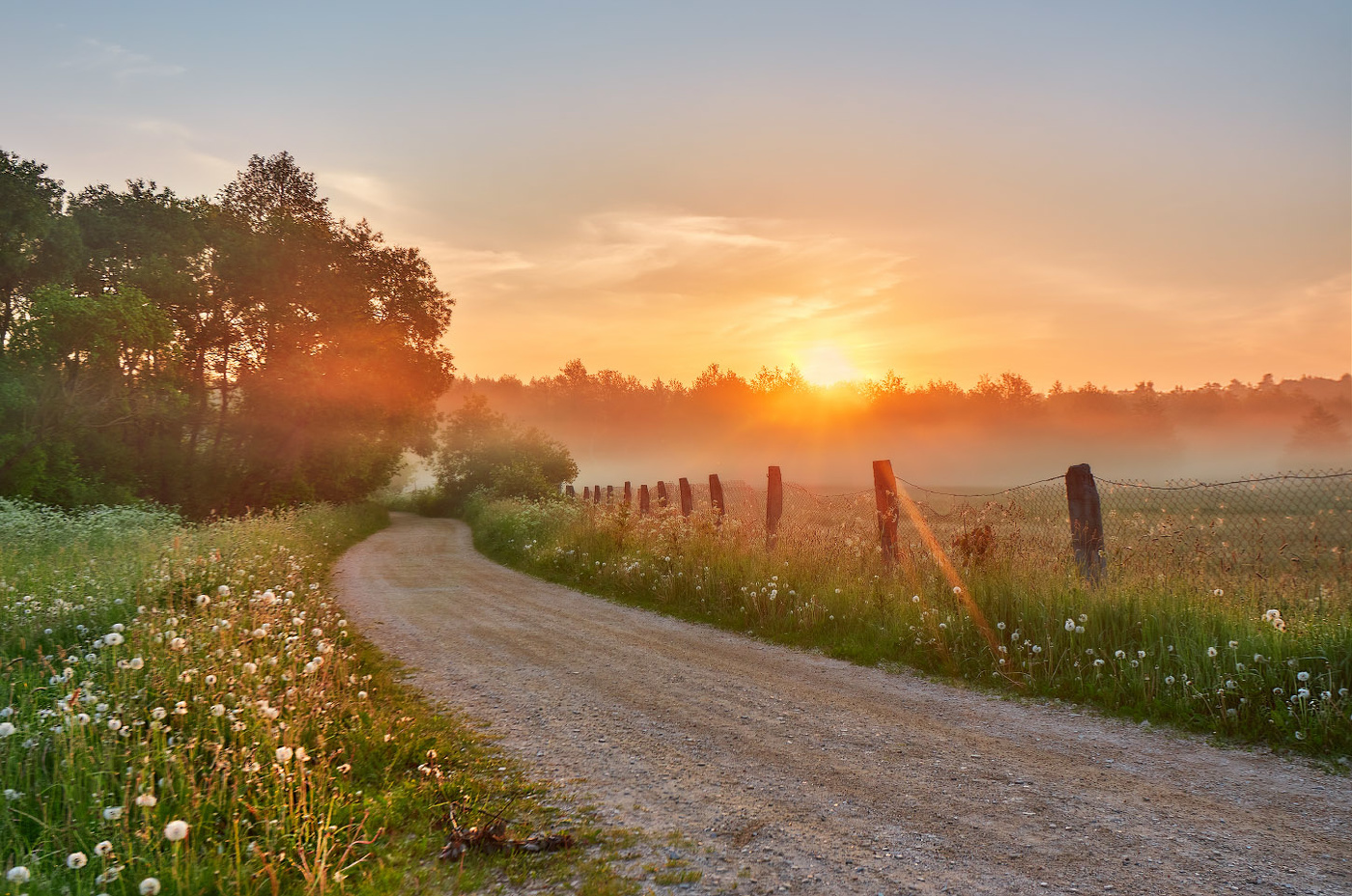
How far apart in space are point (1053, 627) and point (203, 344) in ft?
113

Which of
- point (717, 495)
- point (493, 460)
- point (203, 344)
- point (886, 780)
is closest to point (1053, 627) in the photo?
point (886, 780)

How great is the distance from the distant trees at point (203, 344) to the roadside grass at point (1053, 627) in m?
21.5

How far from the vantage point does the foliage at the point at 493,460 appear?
46000 mm

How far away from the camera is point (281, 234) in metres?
31.7

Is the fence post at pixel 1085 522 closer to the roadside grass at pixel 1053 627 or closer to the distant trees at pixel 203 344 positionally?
the roadside grass at pixel 1053 627

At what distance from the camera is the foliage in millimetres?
46000

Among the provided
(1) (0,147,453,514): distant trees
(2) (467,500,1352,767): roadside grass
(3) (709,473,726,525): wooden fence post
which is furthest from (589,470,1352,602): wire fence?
(1) (0,147,453,514): distant trees

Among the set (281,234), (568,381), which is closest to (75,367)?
(281,234)

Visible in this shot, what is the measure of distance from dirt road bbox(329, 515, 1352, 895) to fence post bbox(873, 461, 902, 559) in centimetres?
294

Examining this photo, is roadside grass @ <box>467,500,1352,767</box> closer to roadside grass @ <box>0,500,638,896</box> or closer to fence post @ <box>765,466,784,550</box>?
fence post @ <box>765,466,784,550</box>

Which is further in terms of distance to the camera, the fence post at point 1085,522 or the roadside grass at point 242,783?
the fence post at point 1085,522

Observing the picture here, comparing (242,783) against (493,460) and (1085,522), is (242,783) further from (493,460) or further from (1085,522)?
(493,460)

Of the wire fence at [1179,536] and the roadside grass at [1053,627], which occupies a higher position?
the wire fence at [1179,536]

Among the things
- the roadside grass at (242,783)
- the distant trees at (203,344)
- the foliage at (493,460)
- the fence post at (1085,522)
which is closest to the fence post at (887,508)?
the fence post at (1085,522)
